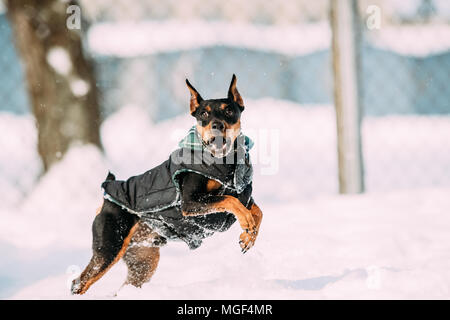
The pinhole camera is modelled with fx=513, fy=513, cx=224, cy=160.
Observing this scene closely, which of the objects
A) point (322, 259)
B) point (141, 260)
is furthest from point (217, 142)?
point (322, 259)

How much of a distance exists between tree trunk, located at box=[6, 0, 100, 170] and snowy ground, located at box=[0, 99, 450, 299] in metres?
0.16

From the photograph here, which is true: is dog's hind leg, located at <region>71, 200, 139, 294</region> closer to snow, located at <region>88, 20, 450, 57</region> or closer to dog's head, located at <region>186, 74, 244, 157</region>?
dog's head, located at <region>186, 74, 244, 157</region>

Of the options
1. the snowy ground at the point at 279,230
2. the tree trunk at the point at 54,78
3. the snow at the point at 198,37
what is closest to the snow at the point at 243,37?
the snow at the point at 198,37

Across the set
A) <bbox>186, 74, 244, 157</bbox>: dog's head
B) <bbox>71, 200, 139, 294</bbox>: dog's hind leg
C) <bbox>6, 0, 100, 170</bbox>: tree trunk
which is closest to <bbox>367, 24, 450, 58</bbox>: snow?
<bbox>6, 0, 100, 170</bbox>: tree trunk

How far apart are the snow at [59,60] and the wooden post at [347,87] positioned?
6.75 ft

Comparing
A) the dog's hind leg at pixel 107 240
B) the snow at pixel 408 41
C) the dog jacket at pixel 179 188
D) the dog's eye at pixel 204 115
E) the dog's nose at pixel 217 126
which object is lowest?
the dog's hind leg at pixel 107 240

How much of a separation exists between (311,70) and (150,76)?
248cm

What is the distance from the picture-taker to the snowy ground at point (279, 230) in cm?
214

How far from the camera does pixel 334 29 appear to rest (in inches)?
142

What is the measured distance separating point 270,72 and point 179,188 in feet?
18.7

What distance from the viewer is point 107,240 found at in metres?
1.97

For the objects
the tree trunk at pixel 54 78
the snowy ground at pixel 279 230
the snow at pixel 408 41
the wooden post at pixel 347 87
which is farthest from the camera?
the snow at pixel 408 41

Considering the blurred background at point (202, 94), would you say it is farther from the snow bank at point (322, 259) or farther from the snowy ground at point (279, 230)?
the snow bank at point (322, 259)

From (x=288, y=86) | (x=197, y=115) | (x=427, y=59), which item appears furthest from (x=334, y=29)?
(x=427, y=59)
